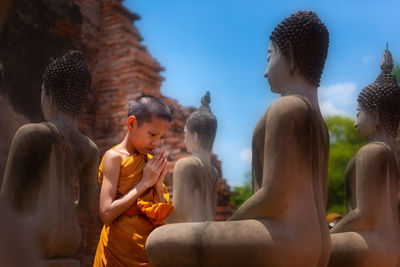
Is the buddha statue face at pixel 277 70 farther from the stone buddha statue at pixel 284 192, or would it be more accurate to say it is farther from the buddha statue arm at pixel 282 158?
the buddha statue arm at pixel 282 158

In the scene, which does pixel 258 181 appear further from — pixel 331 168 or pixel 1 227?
pixel 331 168

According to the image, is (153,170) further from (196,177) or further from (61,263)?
(196,177)

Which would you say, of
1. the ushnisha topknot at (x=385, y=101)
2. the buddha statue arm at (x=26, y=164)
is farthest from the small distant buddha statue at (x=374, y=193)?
the buddha statue arm at (x=26, y=164)

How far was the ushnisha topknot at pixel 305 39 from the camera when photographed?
2523 millimetres

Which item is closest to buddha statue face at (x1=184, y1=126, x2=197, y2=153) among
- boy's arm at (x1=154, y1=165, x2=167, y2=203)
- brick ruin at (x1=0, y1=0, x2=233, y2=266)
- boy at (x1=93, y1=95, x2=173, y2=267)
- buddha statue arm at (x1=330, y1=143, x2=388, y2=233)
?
brick ruin at (x1=0, y1=0, x2=233, y2=266)

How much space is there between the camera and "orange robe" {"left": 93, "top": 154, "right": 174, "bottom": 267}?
2.46m

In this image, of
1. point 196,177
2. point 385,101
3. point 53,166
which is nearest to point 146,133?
point 53,166

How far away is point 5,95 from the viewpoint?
630cm

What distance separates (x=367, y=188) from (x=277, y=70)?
112 centimetres

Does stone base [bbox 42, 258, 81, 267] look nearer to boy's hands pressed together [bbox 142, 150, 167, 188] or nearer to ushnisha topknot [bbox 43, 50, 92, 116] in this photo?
boy's hands pressed together [bbox 142, 150, 167, 188]

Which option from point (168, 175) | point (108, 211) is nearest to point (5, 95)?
point (168, 175)

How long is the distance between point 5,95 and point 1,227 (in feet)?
20.3

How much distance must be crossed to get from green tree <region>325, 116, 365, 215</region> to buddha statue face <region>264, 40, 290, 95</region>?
625 inches

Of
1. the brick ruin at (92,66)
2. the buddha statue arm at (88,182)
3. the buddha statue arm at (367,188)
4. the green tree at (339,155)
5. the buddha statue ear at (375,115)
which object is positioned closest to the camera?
the buddha statue arm at (367,188)
